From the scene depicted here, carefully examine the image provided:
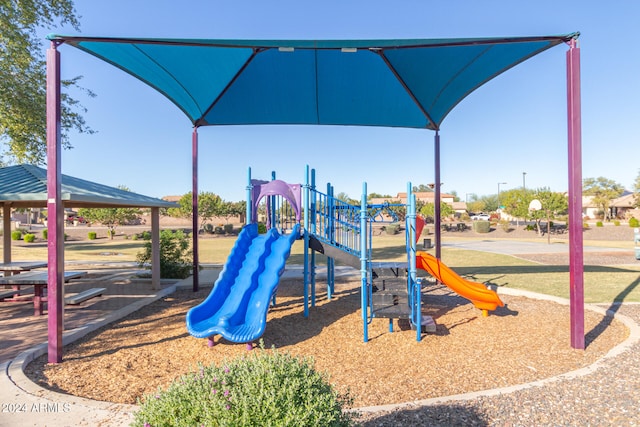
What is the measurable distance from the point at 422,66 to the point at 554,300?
6.40m

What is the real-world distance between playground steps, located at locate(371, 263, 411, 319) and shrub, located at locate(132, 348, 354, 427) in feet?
11.7

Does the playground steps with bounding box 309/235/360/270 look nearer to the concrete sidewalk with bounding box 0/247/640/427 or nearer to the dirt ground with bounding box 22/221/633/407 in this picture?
the dirt ground with bounding box 22/221/633/407

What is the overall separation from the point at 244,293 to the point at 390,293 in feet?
8.60

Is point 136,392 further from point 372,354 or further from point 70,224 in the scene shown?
point 70,224

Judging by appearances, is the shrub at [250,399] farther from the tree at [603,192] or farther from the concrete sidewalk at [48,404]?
the tree at [603,192]

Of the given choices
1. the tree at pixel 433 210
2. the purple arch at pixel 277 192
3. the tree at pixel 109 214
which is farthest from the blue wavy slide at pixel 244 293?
the tree at pixel 433 210

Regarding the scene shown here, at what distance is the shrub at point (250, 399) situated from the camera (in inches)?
76.5

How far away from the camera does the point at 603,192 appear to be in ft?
215

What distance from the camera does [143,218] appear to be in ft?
243

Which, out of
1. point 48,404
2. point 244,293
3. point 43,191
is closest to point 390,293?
point 244,293

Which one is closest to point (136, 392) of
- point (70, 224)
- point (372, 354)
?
point (372, 354)

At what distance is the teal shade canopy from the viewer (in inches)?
235

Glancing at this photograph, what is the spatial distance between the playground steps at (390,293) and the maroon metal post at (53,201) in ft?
15.3

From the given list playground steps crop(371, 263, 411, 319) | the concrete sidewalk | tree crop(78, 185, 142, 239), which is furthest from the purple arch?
tree crop(78, 185, 142, 239)
